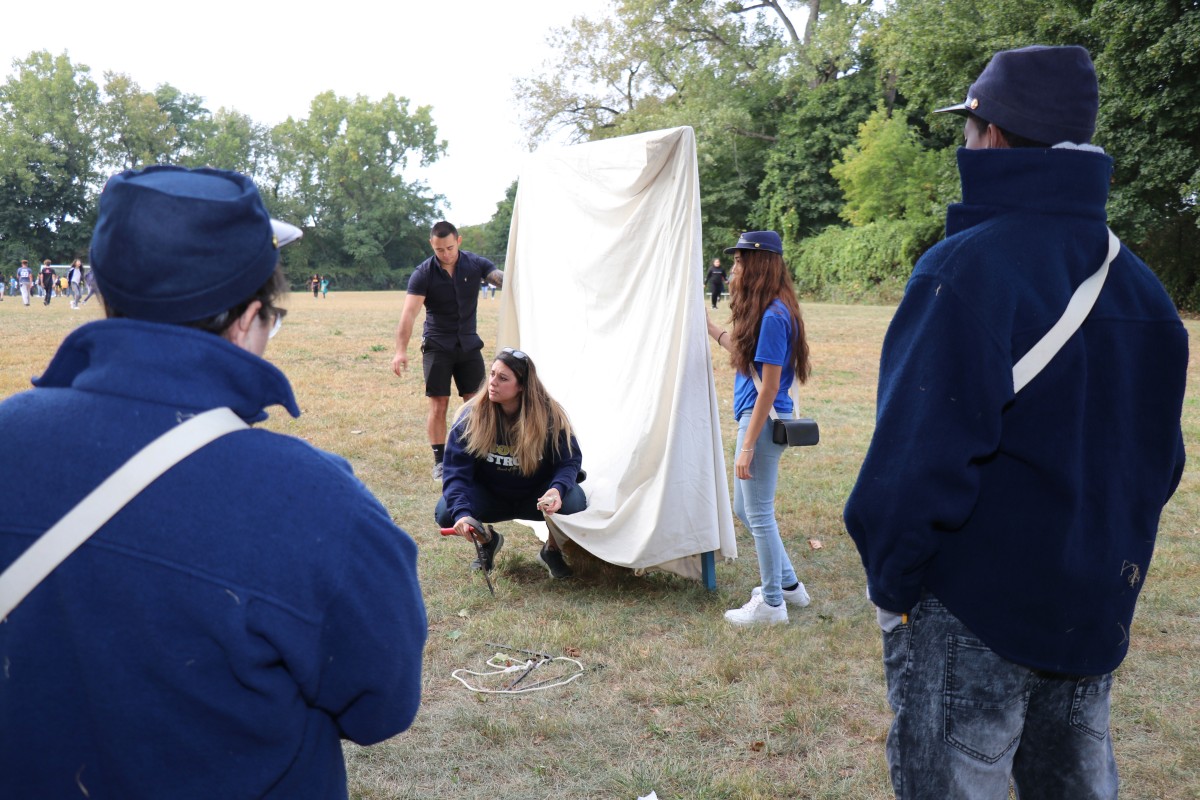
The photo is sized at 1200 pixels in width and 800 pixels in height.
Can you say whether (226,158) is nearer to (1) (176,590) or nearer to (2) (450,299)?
(2) (450,299)

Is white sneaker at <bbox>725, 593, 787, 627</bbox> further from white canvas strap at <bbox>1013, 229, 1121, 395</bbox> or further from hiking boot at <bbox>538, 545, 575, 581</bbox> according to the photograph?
white canvas strap at <bbox>1013, 229, 1121, 395</bbox>

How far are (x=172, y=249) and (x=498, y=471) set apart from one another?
4316mm

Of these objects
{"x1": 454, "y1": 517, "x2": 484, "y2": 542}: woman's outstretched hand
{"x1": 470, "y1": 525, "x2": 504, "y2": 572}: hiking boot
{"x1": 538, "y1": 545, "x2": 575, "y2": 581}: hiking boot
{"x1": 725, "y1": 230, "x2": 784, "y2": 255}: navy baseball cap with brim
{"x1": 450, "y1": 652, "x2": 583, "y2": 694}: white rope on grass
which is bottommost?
{"x1": 450, "y1": 652, "x2": 583, "y2": 694}: white rope on grass

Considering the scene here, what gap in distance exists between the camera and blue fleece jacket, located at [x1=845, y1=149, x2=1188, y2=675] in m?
1.82

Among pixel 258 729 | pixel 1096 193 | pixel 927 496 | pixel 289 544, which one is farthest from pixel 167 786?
pixel 1096 193

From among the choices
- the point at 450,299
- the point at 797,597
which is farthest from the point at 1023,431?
the point at 450,299

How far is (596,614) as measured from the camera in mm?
5270

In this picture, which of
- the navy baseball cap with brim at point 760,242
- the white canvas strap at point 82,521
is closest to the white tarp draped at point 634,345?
the navy baseball cap with brim at point 760,242

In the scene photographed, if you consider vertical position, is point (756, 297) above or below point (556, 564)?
above

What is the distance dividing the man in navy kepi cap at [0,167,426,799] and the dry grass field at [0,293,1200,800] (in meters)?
0.21

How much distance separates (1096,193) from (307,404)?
10981 millimetres

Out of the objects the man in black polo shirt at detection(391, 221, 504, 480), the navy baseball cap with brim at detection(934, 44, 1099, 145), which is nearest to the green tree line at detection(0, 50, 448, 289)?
the man in black polo shirt at detection(391, 221, 504, 480)

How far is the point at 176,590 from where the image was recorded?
4.05ft

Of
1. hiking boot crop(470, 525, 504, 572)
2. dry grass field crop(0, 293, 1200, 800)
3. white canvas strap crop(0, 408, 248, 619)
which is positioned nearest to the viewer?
white canvas strap crop(0, 408, 248, 619)
